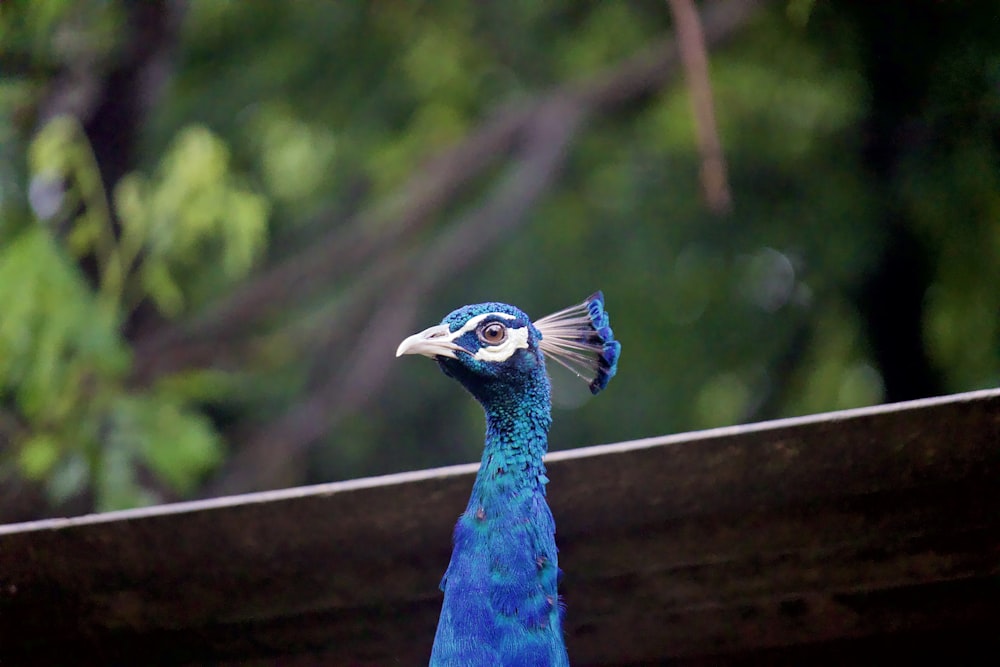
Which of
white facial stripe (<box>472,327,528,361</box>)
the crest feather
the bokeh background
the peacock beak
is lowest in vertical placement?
the peacock beak

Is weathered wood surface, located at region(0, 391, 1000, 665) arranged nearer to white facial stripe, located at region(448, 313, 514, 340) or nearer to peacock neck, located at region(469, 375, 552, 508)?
peacock neck, located at region(469, 375, 552, 508)

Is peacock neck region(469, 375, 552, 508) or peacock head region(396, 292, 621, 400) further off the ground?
peacock head region(396, 292, 621, 400)

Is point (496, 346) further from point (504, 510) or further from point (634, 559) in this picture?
point (634, 559)

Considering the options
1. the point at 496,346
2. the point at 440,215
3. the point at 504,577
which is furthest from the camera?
the point at 440,215

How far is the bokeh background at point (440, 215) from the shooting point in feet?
9.30

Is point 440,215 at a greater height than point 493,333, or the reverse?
point 440,215

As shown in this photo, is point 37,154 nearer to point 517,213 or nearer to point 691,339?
point 517,213

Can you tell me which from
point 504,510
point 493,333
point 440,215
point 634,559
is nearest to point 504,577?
point 504,510

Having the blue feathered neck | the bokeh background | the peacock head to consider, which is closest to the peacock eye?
the peacock head

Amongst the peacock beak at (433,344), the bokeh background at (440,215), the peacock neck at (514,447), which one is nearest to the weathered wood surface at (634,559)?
the peacock neck at (514,447)

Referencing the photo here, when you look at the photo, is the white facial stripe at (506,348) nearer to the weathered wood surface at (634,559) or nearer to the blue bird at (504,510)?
the blue bird at (504,510)

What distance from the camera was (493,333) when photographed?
4.17 ft

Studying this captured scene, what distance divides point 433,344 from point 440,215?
3345 mm

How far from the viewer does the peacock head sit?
1.25 metres
